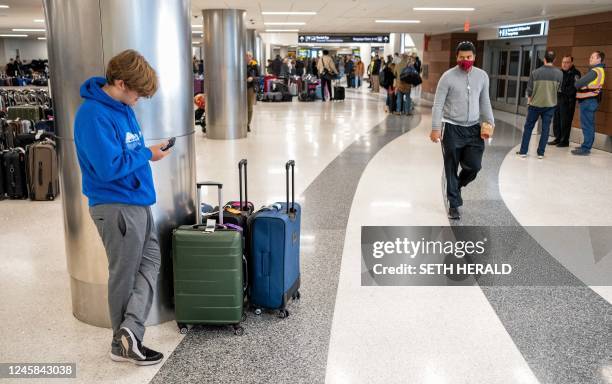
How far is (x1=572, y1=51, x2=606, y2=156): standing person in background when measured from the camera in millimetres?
9953

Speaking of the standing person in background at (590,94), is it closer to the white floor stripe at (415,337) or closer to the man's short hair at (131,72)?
the white floor stripe at (415,337)

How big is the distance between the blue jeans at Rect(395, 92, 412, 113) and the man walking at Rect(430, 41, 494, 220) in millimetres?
11692

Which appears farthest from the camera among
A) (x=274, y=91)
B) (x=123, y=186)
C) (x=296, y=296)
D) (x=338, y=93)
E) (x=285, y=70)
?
(x=285, y=70)

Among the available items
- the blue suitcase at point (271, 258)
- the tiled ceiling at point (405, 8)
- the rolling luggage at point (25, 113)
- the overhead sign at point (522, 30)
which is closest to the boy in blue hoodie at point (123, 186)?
the blue suitcase at point (271, 258)

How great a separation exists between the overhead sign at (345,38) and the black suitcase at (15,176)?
24.3 meters

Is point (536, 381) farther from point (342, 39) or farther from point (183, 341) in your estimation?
point (342, 39)

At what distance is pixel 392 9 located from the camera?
13.5 meters

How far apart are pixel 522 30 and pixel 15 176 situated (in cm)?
1489

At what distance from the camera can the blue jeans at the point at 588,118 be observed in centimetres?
1023

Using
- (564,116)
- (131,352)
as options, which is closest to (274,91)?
(564,116)

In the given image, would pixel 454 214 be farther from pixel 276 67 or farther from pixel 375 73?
pixel 375 73

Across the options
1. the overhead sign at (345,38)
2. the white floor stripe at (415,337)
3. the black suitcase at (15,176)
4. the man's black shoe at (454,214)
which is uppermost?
the overhead sign at (345,38)

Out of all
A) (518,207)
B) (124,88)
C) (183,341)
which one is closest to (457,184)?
(518,207)

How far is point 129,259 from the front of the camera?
302 centimetres
